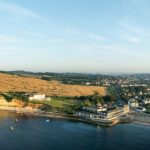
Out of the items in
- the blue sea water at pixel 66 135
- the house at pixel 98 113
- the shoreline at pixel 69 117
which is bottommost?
the blue sea water at pixel 66 135

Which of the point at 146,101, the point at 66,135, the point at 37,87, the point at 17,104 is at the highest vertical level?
the point at 37,87

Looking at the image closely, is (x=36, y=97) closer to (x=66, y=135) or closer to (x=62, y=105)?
(x=62, y=105)

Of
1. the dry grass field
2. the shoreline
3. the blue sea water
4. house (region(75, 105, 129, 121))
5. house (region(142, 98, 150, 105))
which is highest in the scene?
the dry grass field

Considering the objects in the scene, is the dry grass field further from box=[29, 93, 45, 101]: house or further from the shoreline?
the shoreline

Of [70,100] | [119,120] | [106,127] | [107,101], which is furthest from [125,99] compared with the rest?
[106,127]

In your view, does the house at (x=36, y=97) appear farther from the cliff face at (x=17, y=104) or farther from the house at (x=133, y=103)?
the house at (x=133, y=103)

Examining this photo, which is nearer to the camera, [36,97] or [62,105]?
[62,105]

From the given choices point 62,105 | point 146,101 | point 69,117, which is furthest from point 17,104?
point 146,101

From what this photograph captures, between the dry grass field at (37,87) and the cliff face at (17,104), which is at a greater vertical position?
the dry grass field at (37,87)

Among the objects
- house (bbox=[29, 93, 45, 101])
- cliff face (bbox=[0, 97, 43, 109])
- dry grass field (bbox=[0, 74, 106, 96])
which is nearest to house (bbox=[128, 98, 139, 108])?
dry grass field (bbox=[0, 74, 106, 96])

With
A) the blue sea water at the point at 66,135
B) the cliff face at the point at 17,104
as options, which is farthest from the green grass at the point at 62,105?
the blue sea water at the point at 66,135
